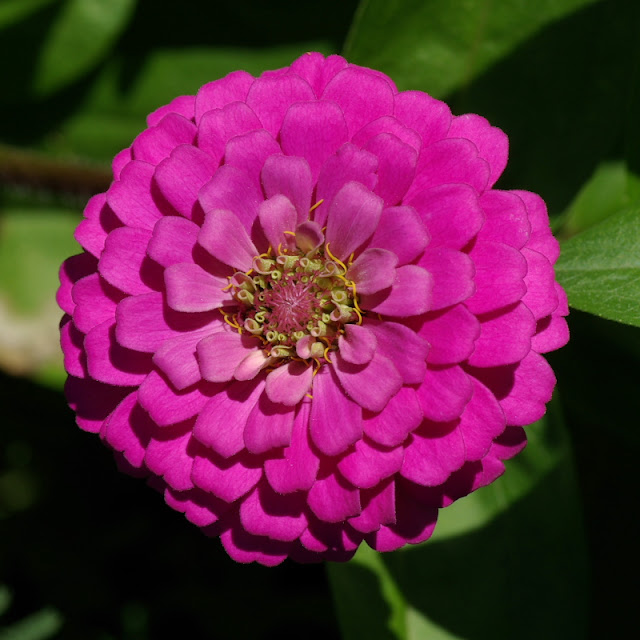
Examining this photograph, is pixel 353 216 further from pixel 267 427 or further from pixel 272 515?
pixel 272 515

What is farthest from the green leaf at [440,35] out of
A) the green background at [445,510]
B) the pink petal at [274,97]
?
Answer: the pink petal at [274,97]

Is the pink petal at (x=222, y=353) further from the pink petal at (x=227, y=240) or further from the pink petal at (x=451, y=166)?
the pink petal at (x=451, y=166)

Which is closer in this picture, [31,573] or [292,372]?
[292,372]

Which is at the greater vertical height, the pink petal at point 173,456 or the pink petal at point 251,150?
the pink petal at point 251,150

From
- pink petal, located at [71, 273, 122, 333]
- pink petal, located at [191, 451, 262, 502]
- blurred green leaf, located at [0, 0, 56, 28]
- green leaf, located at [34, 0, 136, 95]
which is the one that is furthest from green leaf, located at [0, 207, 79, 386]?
pink petal, located at [191, 451, 262, 502]

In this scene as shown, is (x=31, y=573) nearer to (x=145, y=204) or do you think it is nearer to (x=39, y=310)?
(x=39, y=310)

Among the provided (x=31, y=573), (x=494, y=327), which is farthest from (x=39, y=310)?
(x=494, y=327)
